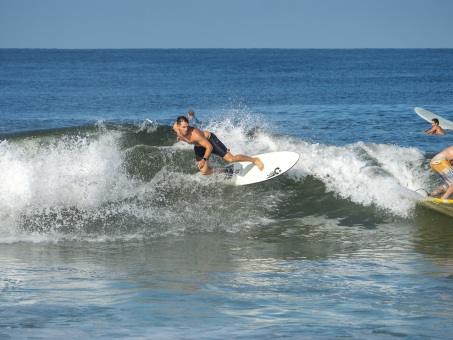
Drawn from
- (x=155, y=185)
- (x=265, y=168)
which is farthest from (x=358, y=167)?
(x=155, y=185)

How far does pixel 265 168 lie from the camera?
13.0 metres

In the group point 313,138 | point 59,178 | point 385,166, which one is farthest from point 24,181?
point 313,138

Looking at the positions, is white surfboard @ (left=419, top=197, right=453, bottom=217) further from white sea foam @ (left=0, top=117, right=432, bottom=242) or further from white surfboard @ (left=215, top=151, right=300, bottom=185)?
white surfboard @ (left=215, top=151, right=300, bottom=185)

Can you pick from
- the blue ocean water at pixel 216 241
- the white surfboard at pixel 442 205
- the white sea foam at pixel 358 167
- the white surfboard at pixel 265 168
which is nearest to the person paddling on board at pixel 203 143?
the white surfboard at pixel 265 168

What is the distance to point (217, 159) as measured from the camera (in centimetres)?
1526

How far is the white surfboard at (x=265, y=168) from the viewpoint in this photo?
1298 centimetres

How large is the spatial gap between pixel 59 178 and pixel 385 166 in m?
6.65

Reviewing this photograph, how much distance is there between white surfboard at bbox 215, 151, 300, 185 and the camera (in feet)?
42.6

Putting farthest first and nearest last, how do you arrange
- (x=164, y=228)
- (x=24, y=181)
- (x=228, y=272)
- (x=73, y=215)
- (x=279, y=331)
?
1. (x=24, y=181)
2. (x=73, y=215)
3. (x=164, y=228)
4. (x=228, y=272)
5. (x=279, y=331)

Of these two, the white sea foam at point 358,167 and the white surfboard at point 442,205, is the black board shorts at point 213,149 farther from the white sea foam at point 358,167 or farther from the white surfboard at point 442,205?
the white surfboard at point 442,205

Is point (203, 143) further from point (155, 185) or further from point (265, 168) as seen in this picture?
point (155, 185)

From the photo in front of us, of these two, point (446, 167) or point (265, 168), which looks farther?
point (265, 168)

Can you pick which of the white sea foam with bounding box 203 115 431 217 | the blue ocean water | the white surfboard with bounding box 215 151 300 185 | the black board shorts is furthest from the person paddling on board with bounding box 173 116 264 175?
the white sea foam with bounding box 203 115 431 217

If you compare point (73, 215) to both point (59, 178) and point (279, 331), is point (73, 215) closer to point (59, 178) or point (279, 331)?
point (59, 178)
